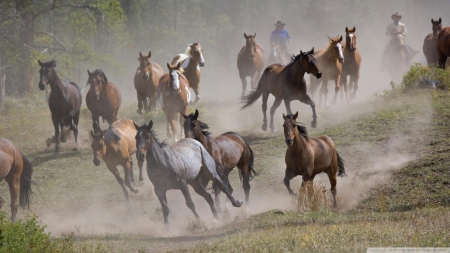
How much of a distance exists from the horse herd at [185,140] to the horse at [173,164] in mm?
16

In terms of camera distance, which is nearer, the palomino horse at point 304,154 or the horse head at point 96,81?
the palomino horse at point 304,154

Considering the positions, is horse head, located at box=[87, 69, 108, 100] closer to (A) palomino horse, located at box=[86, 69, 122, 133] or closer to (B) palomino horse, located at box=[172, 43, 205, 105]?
(A) palomino horse, located at box=[86, 69, 122, 133]

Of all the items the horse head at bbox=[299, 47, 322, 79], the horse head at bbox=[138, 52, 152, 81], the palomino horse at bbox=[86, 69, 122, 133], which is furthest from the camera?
the horse head at bbox=[138, 52, 152, 81]

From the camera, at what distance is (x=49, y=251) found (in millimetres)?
7812

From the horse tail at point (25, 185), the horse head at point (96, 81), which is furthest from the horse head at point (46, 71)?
the horse tail at point (25, 185)

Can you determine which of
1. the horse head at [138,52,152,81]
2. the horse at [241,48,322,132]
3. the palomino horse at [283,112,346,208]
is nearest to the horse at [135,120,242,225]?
the palomino horse at [283,112,346,208]

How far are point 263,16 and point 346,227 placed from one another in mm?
61873

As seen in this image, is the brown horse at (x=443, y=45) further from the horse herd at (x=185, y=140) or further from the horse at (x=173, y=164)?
the horse at (x=173, y=164)

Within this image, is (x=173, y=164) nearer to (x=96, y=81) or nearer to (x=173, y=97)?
(x=173, y=97)

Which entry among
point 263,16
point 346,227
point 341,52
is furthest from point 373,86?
point 263,16

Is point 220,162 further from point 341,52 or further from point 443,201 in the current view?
point 341,52

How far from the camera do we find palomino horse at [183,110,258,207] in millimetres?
11703

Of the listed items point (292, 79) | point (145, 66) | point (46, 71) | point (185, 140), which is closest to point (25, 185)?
point (185, 140)

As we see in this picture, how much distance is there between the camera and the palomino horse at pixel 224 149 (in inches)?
461
